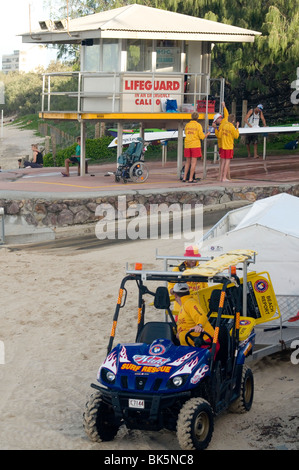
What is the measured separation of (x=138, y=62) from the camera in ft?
78.1

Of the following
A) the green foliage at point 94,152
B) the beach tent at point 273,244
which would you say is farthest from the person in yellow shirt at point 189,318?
the green foliage at point 94,152

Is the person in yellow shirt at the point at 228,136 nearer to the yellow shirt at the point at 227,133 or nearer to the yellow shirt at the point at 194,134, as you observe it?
the yellow shirt at the point at 227,133

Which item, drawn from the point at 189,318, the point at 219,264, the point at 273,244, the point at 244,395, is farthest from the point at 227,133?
the point at 244,395

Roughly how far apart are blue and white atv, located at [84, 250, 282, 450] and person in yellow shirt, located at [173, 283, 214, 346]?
103 millimetres

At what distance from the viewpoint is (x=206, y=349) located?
26.9 ft

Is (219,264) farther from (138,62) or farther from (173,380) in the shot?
(138,62)

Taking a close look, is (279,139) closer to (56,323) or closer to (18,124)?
(56,323)

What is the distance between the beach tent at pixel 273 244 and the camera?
1127 cm

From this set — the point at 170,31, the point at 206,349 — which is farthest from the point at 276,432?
the point at 170,31

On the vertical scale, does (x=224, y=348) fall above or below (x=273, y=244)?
below

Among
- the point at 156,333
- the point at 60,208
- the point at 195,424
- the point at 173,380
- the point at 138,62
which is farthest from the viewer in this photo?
the point at 138,62

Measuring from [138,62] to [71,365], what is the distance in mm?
14988

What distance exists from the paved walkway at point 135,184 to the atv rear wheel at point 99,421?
12447 millimetres
